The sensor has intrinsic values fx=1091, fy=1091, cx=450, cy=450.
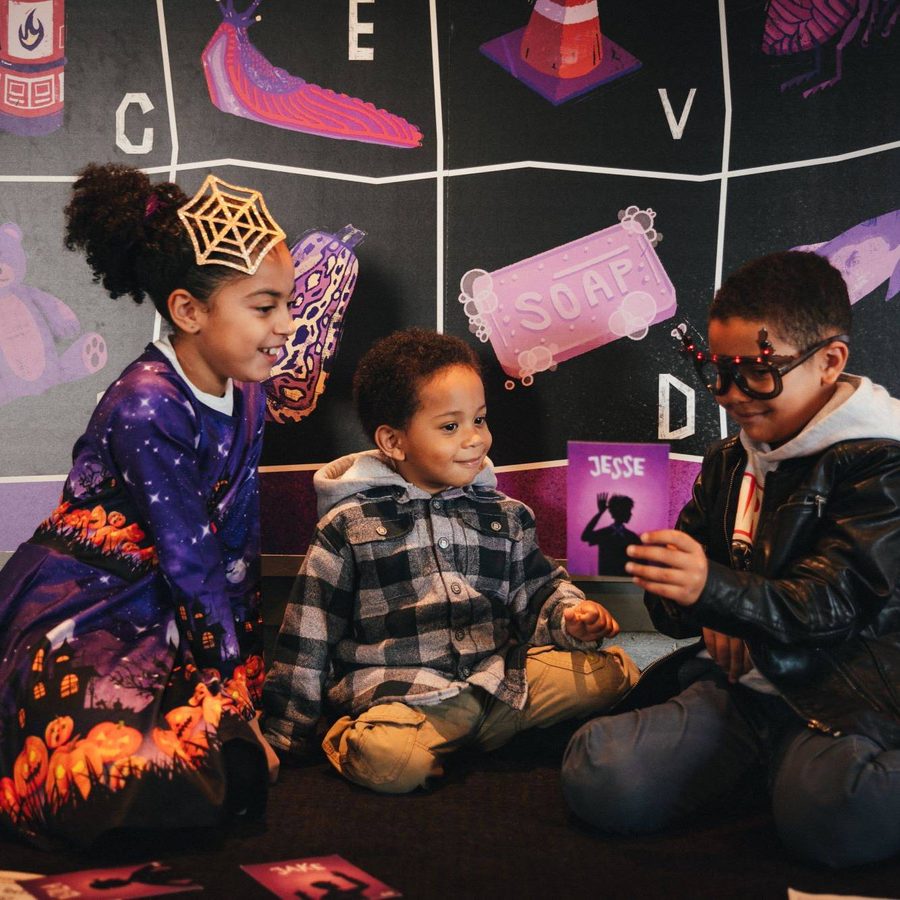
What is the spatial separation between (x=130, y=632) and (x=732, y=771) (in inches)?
39.1

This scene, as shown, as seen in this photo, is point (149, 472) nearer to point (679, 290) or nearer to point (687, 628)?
point (687, 628)

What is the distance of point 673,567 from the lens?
60.3 inches

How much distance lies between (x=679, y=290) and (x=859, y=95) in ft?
1.66

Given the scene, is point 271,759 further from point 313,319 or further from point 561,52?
point 561,52

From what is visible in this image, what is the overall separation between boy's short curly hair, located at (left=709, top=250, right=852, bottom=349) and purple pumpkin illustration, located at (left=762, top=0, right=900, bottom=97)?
0.60m

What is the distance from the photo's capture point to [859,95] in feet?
7.01

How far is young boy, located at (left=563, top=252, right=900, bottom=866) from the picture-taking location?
60.4 inches

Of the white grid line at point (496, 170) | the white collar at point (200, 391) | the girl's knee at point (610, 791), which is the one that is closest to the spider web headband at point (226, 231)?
the white collar at point (200, 391)

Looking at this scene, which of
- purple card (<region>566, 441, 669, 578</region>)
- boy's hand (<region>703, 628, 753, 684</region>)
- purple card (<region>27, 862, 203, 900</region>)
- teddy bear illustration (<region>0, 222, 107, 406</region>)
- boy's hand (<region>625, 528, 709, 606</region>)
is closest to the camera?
purple card (<region>27, 862, 203, 900</region>)

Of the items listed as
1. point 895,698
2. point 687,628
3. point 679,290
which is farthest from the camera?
point 679,290

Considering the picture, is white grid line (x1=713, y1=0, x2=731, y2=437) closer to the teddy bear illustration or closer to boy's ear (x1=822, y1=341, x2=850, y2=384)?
boy's ear (x1=822, y1=341, x2=850, y2=384)

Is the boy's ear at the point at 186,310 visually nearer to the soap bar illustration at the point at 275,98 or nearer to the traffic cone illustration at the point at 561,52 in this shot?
the soap bar illustration at the point at 275,98

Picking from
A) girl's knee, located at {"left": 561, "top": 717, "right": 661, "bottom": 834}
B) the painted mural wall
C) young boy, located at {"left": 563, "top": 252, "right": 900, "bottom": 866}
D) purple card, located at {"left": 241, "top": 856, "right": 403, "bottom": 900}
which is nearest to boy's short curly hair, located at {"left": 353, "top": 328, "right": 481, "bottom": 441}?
the painted mural wall

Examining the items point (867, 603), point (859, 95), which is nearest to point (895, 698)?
point (867, 603)
